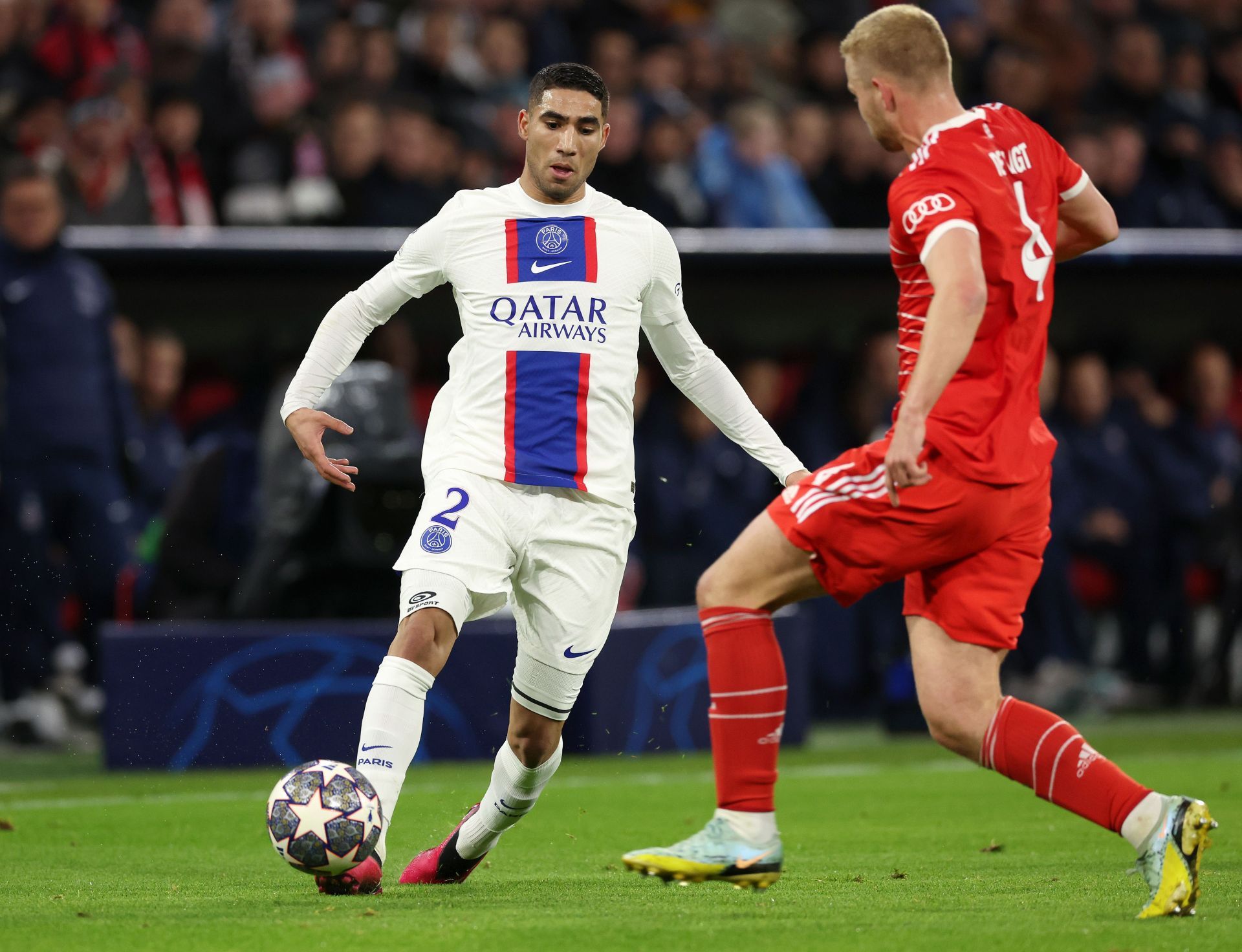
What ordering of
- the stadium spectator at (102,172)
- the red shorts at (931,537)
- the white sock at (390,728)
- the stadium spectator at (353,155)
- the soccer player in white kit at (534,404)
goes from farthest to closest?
the stadium spectator at (353,155) < the stadium spectator at (102,172) < the soccer player in white kit at (534,404) < the white sock at (390,728) < the red shorts at (931,537)

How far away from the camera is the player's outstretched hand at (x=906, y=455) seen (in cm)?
430

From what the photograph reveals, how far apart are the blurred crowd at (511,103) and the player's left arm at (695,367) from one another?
637cm

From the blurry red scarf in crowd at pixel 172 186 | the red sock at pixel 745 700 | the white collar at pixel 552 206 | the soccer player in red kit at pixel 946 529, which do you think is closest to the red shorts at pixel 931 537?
the soccer player in red kit at pixel 946 529

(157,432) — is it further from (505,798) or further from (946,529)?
(946,529)

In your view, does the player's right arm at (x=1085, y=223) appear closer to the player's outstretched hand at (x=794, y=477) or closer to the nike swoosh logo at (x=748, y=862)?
the player's outstretched hand at (x=794, y=477)

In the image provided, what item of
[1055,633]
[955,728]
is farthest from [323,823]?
[1055,633]

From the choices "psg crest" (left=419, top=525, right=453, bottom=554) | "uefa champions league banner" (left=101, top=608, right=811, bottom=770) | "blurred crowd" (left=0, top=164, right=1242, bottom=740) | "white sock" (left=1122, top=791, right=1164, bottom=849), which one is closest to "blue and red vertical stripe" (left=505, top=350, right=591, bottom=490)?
"psg crest" (left=419, top=525, right=453, bottom=554)

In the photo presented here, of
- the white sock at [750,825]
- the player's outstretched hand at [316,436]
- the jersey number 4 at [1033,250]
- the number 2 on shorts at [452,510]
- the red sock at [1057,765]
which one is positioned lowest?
the white sock at [750,825]

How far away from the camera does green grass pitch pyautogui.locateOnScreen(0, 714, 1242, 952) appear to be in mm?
4285

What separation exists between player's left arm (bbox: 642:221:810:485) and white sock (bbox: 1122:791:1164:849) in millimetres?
1456

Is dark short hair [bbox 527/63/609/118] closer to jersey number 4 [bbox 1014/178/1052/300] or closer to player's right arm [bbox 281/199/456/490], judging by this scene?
player's right arm [bbox 281/199/456/490]

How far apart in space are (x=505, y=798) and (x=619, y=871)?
0.69 m

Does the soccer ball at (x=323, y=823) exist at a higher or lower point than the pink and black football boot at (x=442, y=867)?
higher

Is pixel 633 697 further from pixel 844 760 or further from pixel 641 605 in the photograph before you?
pixel 641 605
